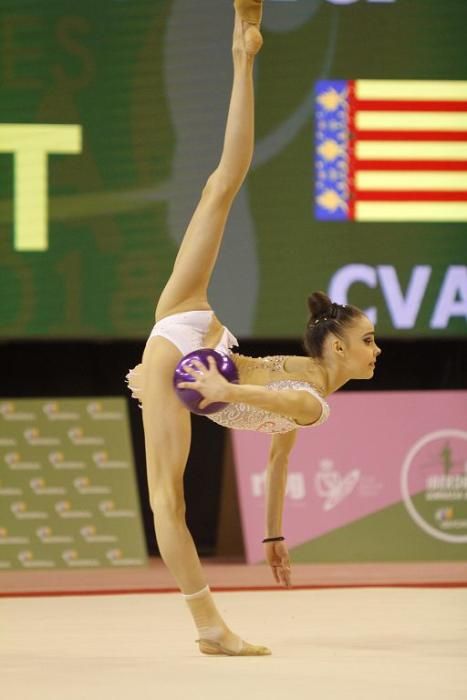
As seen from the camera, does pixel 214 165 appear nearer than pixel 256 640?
No

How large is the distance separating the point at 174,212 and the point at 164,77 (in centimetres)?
70

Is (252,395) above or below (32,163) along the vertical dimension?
below

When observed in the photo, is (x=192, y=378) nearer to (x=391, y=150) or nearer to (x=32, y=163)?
(x=32, y=163)

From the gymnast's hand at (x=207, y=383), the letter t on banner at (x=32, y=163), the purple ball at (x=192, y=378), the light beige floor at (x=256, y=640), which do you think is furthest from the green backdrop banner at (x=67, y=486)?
the gymnast's hand at (x=207, y=383)

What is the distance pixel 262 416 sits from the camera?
3.67 metres

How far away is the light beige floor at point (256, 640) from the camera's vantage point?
125 inches

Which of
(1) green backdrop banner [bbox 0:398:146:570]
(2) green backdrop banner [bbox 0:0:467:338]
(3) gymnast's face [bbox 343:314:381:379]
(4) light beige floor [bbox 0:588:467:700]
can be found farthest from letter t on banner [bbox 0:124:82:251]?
(3) gymnast's face [bbox 343:314:381:379]

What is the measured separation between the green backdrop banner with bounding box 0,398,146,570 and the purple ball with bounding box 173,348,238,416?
10.3 feet

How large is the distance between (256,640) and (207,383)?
117 cm

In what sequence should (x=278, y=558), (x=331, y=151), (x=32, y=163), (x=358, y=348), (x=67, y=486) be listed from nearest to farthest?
(x=358, y=348) < (x=278, y=558) < (x=32, y=163) < (x=331, y=151) < (x=67, y=486)

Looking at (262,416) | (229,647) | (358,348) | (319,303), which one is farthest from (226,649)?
(319,303)

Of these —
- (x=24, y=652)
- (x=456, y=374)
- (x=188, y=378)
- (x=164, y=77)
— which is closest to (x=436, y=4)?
(x=164, y=77)

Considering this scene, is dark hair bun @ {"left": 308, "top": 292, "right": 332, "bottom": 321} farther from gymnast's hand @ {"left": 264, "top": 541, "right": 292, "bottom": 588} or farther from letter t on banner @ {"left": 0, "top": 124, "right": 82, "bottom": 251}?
letter t on banner @ {"left": 0, "top": 124, "right": 82, "bottom": 251}

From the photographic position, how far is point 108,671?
11.3ft
